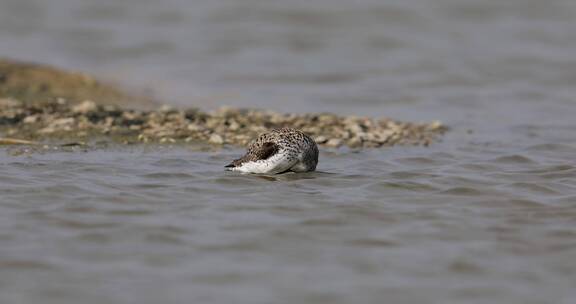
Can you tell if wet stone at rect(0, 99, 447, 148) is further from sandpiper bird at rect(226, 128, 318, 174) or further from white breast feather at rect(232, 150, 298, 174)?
white breast feather at rect(232, 150, 298, 174)

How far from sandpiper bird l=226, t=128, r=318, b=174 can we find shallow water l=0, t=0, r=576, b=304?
15 cm

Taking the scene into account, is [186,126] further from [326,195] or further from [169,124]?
[326,195]

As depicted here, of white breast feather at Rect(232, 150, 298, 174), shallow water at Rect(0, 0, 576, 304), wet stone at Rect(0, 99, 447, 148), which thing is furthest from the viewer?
wet stone at Rect(0, 99, 447, 148)

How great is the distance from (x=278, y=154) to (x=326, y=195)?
100cm

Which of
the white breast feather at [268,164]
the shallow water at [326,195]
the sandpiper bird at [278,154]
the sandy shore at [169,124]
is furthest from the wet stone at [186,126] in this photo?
the white breast feather at [268,164]

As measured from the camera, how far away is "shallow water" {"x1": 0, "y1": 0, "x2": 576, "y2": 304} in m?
7.26

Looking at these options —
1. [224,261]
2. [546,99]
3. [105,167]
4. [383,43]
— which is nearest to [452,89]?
[546,99]

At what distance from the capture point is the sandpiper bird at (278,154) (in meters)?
10.8

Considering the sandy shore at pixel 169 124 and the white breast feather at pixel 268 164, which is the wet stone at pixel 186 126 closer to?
the sandy shore at pixel 169 124

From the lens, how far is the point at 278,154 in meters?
10.8

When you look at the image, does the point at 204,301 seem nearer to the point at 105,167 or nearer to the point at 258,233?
the point at 258,233

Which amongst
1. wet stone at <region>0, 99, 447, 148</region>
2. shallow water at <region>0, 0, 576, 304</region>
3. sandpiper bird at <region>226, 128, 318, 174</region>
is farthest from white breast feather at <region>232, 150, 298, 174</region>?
wet stone at <region>0, 99, 447, 148</region>

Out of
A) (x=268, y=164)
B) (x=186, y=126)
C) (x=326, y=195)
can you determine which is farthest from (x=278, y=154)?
(x=186, y=126)

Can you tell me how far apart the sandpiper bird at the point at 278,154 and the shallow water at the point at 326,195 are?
15cm
